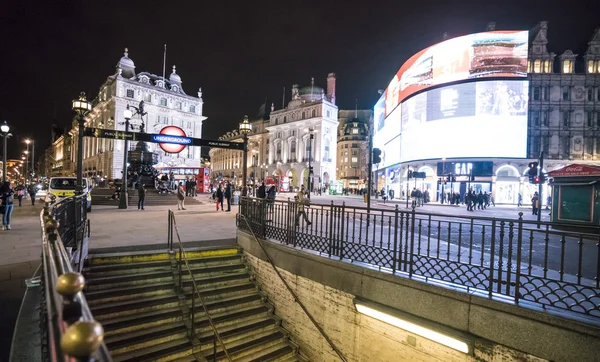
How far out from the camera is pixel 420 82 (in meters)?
45.1

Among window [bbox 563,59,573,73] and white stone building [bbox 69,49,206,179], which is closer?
window [bbox 563,59,573,73]

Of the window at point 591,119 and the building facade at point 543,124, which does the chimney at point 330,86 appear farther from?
Result: the window at point 591,119

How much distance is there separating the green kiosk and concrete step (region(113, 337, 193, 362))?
13578 millimetres

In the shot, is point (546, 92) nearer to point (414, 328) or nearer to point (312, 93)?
point (414, 328)

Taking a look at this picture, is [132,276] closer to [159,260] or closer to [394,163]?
[159,260]

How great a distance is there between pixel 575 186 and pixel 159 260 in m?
14.7

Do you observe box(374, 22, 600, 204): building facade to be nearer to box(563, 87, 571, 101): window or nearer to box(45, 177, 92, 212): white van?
box(563, 87, 571, 101): window

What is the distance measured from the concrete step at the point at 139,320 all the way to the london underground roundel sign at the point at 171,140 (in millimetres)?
8752

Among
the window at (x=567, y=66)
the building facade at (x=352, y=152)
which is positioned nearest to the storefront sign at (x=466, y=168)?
the window at (x=567, y=66)

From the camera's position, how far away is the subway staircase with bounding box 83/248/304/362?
570 cm

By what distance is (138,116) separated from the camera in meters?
66.8

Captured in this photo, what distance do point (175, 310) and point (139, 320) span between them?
0.68 metres

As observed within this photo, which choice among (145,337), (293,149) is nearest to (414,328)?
(145,337)

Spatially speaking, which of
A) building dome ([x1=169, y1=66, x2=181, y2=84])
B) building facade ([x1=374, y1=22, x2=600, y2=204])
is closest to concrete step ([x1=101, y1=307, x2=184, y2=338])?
building facade ([x1=374, y1=22, x2=600, y2=204])
